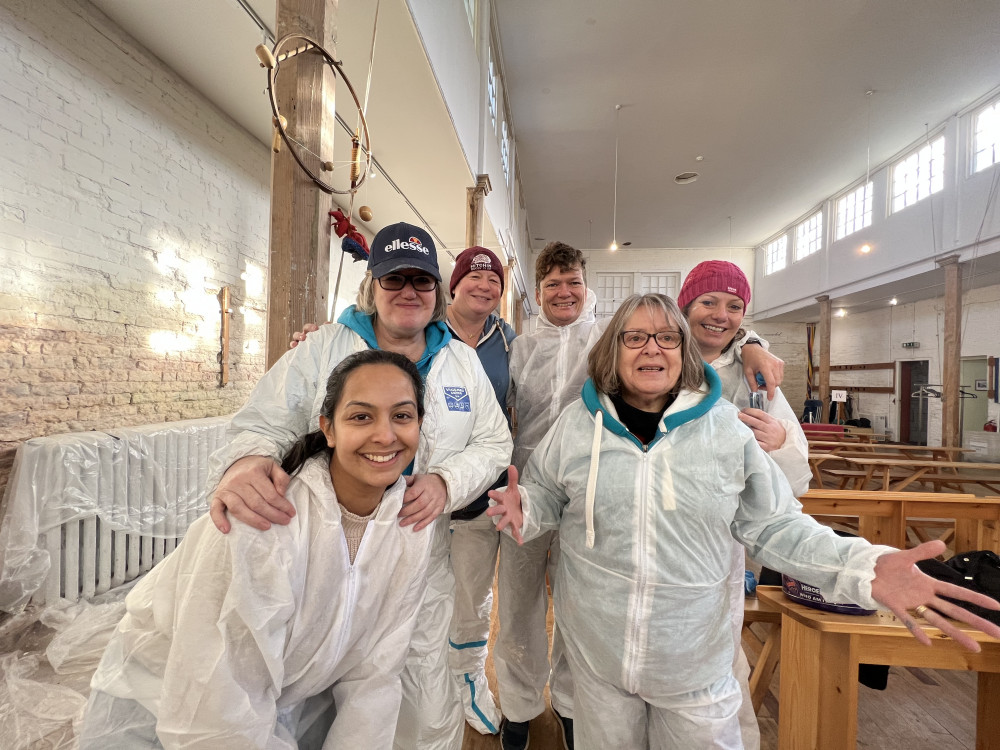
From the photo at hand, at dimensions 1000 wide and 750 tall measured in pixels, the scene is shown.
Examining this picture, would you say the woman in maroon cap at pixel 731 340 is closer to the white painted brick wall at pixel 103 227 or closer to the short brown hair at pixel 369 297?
the short brown hair at pixel 369 297

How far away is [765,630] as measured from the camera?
2889 mm

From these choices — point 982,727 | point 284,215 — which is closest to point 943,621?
point 982,727

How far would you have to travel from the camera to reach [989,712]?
1606 mm

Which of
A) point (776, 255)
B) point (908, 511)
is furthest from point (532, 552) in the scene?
point (776, 255)

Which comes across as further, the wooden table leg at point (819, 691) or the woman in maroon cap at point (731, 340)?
the woman in maroon cap at point (731, 340)

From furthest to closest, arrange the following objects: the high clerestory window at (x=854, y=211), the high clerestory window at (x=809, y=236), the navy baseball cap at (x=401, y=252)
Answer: the high clerestory window at (x=809, y=236) → the high clerestory window at (x=854, y=211) → the navy baseball cap at (x=401, y=252)

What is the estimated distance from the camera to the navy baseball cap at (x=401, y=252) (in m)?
1.40

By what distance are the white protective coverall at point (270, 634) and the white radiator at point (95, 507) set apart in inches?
53.8

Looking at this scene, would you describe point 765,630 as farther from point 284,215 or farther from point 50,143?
point 50,143

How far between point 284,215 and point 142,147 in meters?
2.54

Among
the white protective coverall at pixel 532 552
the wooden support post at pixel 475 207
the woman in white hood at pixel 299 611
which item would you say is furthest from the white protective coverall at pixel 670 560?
the wooden support post at pixel 475 207

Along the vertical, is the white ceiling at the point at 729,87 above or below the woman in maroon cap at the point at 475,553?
above

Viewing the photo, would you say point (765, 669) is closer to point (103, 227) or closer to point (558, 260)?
point (558, 260)

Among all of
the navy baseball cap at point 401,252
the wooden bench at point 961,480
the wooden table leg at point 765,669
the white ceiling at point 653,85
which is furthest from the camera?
the wooden bench at point 961,480
